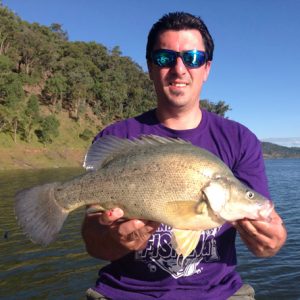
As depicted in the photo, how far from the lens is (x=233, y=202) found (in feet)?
11.2

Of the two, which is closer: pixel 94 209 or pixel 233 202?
pixel 233 202

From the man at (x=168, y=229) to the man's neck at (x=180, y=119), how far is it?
1 centimetres

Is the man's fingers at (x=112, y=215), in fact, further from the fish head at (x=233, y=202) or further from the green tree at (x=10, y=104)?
the green tree at (x=10, y=104)

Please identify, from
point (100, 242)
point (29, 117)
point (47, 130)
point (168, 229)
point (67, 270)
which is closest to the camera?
point (100, 242)

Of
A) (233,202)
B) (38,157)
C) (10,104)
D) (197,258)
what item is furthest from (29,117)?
(233,202)

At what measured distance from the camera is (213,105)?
120 m

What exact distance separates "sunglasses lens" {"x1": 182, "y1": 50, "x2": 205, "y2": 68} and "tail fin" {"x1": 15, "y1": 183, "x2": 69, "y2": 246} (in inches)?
72.3

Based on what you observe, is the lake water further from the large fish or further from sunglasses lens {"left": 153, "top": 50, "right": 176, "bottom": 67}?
sunglasses lens {"left": 153, "top": 50, "right": 176, "bottom": 67}

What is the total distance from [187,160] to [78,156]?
65.7 metres

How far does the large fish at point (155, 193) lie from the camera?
11.0 feet

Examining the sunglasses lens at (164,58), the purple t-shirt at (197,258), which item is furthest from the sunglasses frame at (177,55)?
the purple t-shirt at (197,258)

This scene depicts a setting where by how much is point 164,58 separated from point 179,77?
10.1 inches

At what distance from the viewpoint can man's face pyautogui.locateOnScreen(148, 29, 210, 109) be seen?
4242 millimetres

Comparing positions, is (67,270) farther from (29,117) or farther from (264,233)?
(29,117)
